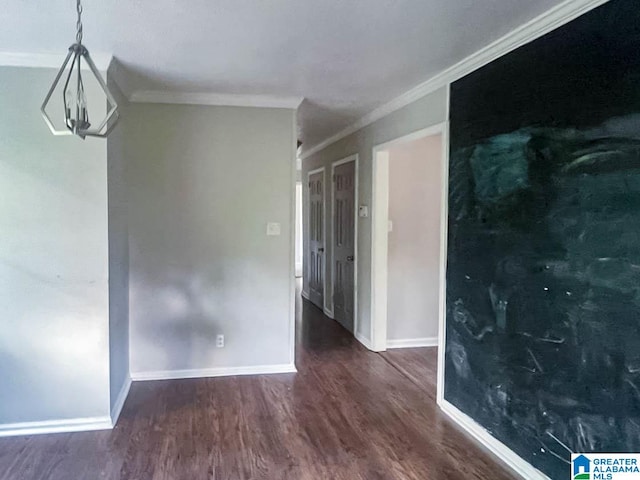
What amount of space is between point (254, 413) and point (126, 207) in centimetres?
193

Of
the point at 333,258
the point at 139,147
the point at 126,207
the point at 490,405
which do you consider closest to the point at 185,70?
the point at 139,147

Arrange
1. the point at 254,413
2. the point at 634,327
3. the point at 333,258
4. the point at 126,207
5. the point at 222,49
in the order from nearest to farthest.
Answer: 1. the point at 634,327
2. the point at 222,49
3. the point at 254,413
4. the point at 126,207
5. the point at 333,258

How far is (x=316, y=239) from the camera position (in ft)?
23.7

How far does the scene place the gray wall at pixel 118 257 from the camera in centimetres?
338

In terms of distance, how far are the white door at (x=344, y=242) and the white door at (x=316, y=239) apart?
0.60 metres

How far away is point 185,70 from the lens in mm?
3400

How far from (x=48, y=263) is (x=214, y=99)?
6.11ft

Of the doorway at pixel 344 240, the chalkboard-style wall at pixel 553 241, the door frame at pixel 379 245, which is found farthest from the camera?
the doorway at pixel 344 240

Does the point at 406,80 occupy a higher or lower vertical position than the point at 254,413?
higher

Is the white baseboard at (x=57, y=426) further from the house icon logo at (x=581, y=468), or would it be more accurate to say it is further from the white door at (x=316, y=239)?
the white door at (x=316, y=239)

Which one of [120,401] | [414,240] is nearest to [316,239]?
[414,240]

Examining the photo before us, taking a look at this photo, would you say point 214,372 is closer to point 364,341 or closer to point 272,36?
point 364,341

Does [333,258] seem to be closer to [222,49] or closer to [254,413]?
[254,413]

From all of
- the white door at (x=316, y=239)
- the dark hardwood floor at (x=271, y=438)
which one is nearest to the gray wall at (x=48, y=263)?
the dark hardwood floor at (x=271, y=438)
